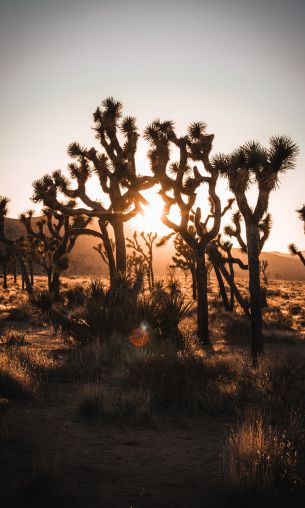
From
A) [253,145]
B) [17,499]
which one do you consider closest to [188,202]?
[253,145]

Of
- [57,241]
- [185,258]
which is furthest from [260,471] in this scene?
[185,258]

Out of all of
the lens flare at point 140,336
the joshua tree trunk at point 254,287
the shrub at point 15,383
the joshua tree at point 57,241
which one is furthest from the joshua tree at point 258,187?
the joshua tree at point 57,241

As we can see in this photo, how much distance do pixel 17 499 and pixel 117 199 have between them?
12330 mm

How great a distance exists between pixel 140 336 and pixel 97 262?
91.3 m

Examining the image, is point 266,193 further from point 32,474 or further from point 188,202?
point 32,474

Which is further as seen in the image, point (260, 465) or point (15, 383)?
point (15, 383)

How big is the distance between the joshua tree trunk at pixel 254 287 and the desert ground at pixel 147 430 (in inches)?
64.2

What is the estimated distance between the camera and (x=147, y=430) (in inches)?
204

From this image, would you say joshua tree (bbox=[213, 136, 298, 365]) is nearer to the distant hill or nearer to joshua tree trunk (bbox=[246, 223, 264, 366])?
joshua tree trunk (bbox=[246, 223, 264, 366])

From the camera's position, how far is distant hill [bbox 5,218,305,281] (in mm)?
90000

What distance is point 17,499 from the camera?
3186mm

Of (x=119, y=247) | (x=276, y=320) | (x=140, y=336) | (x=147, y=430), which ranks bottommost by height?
(x=276, y=320)

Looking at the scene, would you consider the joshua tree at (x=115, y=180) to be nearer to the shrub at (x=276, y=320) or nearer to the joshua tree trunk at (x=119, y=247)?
the joshua tree trunk at (x=119, y=247)

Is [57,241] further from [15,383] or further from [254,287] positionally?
[15,383]
